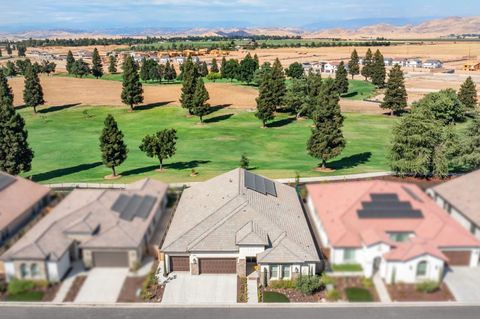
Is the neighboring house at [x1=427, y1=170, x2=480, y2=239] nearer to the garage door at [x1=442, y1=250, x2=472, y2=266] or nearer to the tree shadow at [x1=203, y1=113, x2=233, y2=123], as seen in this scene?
the garage door at [x1=442, y1=250, x2=472, y2=266]

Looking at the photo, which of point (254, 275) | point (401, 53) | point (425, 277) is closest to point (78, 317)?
point (254, 275)

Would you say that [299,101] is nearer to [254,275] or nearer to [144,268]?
[254,275]

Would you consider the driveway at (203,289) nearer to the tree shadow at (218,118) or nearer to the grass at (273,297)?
the grass at (273,297)

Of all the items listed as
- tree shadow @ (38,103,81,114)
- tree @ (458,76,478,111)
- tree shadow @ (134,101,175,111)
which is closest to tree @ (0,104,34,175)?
tree shadow @ (134,101,175,111)

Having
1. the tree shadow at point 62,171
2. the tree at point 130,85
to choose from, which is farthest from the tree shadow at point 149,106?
the tree shadow at point 62,171

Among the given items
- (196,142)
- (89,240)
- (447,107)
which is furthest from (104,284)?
(447,107)
